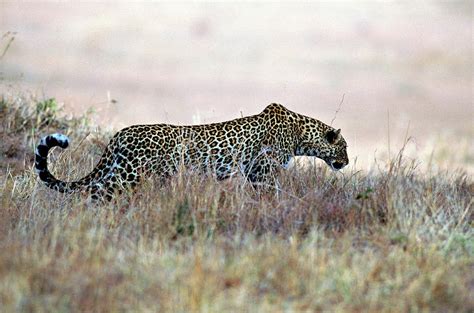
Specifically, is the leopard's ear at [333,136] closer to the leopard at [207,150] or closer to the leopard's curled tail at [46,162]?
the leopard at [207,150]

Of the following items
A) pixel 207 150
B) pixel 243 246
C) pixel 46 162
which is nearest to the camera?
pixel 243 246

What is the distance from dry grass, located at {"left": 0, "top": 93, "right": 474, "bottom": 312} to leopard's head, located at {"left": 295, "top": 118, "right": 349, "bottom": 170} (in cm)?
59

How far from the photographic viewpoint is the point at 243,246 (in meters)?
6.98

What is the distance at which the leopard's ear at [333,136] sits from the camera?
406 inches

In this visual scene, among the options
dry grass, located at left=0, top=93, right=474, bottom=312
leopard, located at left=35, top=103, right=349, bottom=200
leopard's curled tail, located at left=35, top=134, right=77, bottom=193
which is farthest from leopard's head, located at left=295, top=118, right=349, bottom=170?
leopard's curled tail, located at left=35, top=134, right=77, bottom=193

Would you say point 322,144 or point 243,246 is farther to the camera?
point 322,144

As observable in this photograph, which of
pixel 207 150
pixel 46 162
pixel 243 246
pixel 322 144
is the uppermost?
pixel 322 144

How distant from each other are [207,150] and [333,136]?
156 cm

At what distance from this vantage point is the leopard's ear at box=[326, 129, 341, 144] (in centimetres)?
1030

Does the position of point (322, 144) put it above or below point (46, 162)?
above

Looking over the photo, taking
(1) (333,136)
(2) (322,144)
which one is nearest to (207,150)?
(2) (322,144)

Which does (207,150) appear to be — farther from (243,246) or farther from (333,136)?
(243,246)

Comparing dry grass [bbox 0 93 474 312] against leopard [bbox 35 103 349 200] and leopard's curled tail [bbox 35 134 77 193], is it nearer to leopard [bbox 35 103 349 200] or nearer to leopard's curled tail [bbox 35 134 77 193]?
leopard's curled tail [bbox 35 134 77 193]

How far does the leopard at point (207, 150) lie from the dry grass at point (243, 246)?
34cm
